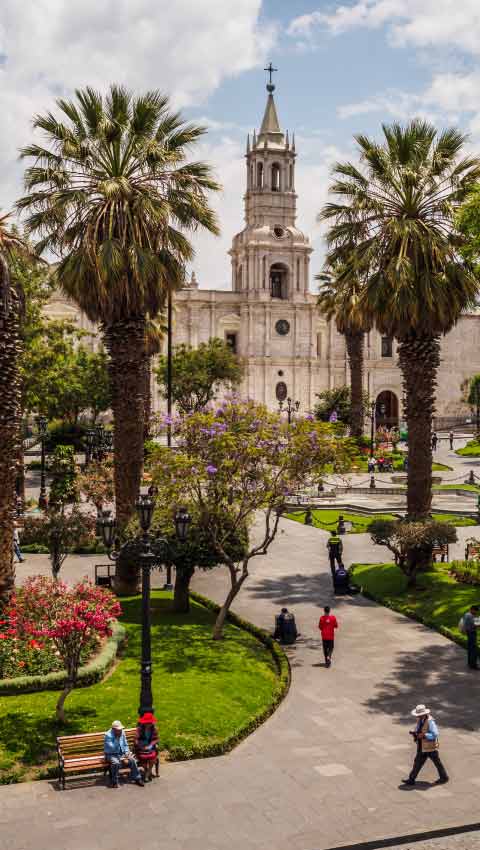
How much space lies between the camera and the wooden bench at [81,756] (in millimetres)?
11844

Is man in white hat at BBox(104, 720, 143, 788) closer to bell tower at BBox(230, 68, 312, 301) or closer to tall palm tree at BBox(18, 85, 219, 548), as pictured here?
tall palm tree at BBox(18, 85, 219, 548)

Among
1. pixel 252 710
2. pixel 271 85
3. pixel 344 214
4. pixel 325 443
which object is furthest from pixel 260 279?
pixel 252 710

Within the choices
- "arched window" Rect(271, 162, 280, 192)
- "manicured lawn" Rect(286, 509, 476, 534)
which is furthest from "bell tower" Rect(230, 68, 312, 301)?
"manicured lawn" Rect(286, 509, 476, 534)

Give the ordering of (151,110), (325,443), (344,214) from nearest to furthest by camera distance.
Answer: (325,443) → (151,110) → (344,214)

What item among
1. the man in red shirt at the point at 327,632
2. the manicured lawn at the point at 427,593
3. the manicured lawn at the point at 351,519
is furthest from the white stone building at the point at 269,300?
the man in red shirt at the point at 327,632

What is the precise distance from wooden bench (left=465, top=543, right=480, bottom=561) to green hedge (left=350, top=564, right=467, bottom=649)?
299 cm

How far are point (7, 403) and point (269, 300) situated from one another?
61.3m

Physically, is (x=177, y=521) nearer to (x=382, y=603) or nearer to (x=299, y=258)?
(x=382, y=603)

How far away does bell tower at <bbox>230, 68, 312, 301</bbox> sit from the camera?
76062 mm

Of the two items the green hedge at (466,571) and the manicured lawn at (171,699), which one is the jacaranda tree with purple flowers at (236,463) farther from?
the green hedge at (466,571)

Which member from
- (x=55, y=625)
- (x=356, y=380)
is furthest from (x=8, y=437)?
(x=356, y=380)

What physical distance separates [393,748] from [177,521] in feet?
16.5

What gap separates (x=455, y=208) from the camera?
890 inches

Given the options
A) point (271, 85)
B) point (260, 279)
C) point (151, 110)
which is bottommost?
point (151, 110)
